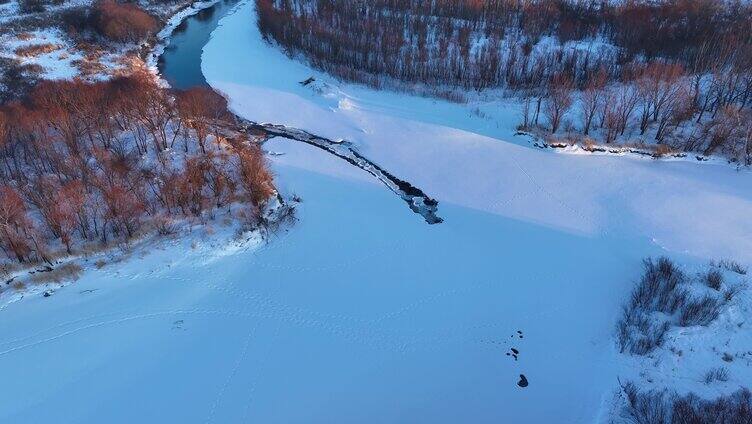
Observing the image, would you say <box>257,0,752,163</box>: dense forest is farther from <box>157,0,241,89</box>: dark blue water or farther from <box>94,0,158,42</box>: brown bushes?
<box>94,0,158,42</box>: brown bushes

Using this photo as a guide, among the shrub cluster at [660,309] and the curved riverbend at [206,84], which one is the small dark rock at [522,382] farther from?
the curved riverbend at [206,84]

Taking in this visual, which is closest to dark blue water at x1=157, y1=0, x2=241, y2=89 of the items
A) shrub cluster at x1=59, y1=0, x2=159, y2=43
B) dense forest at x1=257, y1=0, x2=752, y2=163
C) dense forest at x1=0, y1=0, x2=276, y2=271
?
shrub cluster at x1=59, y1=0, x2=159, y2=43

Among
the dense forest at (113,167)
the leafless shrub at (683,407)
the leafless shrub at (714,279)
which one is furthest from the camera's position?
the dense forest at (113,167)

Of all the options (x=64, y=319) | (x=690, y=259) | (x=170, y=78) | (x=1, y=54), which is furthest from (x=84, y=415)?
(x=1, y=54)

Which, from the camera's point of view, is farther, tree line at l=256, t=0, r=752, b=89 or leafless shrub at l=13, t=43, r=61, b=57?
leafless shrub at l=13, t=43, r=61, b=57

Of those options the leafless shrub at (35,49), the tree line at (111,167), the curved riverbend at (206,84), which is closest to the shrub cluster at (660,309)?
the curved riverbend at (206,84)

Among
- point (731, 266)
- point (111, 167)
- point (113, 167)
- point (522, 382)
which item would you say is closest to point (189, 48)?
point (113, 167)

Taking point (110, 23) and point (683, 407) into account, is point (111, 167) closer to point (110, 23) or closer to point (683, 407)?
point (110, 23)
